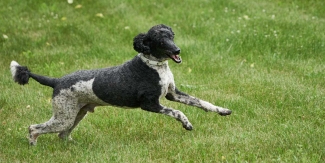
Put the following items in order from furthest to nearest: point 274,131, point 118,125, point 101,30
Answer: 1. point 101,30
2. point 118,125
3. point 274,131

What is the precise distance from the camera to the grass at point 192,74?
6.14m

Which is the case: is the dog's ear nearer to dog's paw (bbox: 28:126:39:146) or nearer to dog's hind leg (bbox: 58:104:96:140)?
dog's hind leg (bbox: 58:104:96:140)

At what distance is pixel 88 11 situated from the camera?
1321cm

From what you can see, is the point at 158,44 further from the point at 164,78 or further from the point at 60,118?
the point at 60,118

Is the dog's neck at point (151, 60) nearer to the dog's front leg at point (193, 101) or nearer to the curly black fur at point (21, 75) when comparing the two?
the dog's front leg at point (193, 101)

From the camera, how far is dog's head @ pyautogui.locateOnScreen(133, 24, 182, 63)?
5855 mm

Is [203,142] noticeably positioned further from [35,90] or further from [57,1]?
[57,1]

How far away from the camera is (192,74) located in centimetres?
945

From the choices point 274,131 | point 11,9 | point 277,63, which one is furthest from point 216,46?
point 11,9

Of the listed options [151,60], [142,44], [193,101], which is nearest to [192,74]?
[193,101]

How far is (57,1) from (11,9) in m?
1.16

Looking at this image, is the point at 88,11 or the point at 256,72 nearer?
the point at 256,72

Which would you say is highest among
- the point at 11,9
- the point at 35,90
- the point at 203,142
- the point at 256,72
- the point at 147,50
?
the point at 147,50

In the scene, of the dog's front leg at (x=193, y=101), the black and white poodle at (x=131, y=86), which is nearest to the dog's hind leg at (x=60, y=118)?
the black and white poodle at (x=131, y=86)
